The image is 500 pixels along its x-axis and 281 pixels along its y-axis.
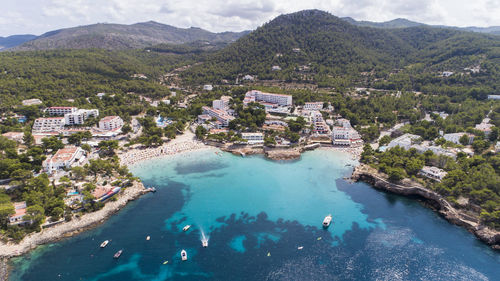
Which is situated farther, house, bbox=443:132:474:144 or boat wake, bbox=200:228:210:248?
house, bbox=443:132:474:144

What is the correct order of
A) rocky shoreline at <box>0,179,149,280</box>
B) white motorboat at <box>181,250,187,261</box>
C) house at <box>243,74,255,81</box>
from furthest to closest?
house at <box>243,74,255,81</box> < white motorboat at <box>181,250,187,261</box> < rocky shoreline at <box>0,179,149,280</box>

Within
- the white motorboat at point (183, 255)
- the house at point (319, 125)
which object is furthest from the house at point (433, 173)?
the white motorboat at point (183, 255)

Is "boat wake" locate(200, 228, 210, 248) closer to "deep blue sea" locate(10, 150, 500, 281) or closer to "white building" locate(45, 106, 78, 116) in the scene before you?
"deep blue sea" locate(10, 150, 500, 281)

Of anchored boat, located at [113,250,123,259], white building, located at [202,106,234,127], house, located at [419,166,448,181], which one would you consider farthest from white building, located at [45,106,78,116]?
house, located at [419,166,448,181]

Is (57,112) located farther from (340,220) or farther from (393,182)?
(393,182)

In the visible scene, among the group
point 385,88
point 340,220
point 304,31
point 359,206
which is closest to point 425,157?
point 359,206

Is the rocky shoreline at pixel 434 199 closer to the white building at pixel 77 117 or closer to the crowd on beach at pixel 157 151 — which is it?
the crowd on beach at pixel 157 151
